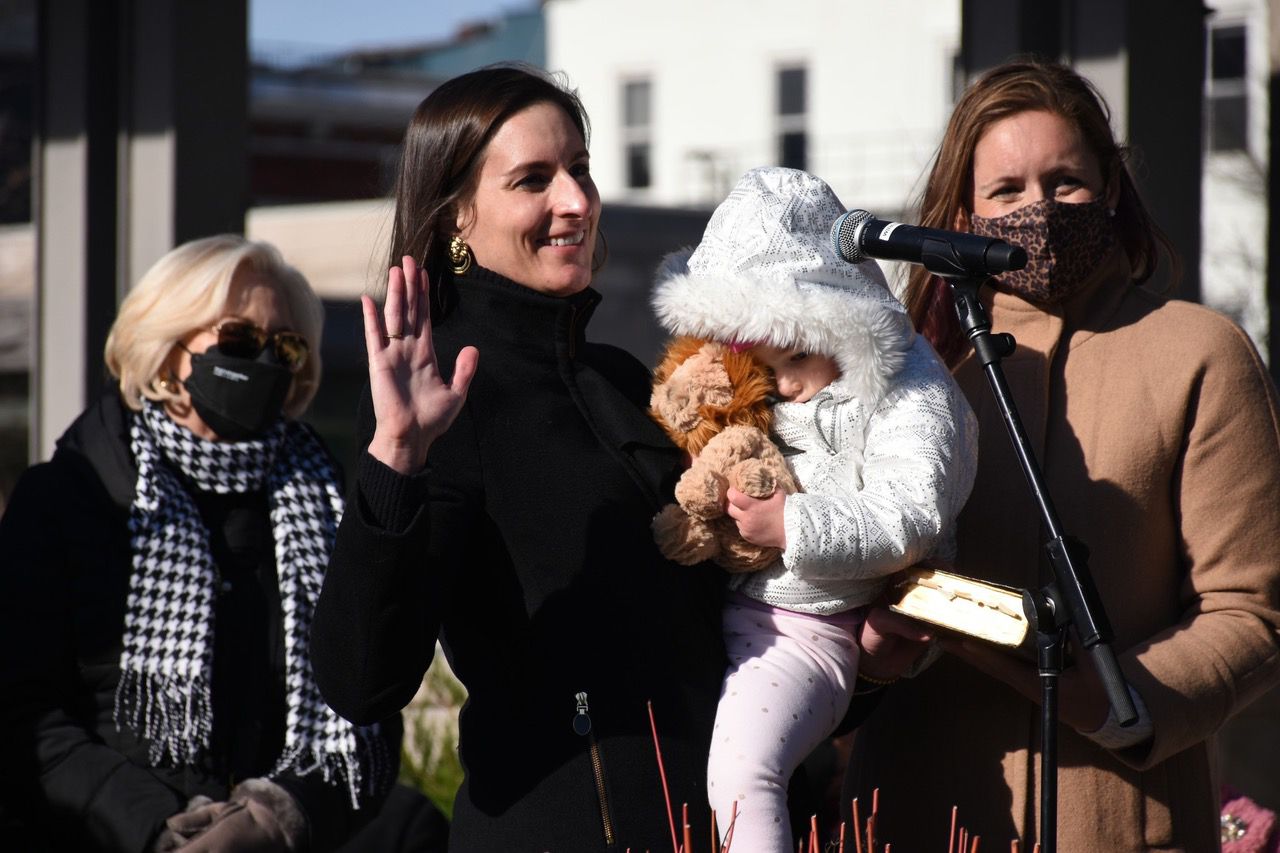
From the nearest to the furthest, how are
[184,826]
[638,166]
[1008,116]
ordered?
[1008,116], [184,826], [638,166]

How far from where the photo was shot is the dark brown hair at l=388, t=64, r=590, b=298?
8.83 ft

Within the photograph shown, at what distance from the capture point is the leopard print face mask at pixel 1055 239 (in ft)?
9.18

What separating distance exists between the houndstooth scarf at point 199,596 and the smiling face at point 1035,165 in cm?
178

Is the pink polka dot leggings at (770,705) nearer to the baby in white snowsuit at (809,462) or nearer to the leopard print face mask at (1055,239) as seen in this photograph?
the baby in white snowsuit at (809,462)

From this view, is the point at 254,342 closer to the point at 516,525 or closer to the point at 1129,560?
the point at 516,525

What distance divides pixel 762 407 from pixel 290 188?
88.9ft

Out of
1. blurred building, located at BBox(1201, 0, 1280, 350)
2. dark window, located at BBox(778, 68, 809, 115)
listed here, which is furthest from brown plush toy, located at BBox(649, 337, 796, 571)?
dark window, located at BBox(778, 68, 809, 115)

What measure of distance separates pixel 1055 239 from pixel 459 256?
3.44ft

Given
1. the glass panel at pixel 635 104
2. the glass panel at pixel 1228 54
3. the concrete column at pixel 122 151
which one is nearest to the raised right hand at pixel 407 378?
the concrete column at pixel 122 151

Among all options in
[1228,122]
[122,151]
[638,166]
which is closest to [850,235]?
[122,151]

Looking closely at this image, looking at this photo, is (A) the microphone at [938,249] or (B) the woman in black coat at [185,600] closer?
(A) the microphone at [938,249]

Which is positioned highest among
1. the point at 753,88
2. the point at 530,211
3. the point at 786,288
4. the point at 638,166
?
the point at 753,88

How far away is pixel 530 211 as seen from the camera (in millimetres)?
2660

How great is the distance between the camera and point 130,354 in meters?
3.82
